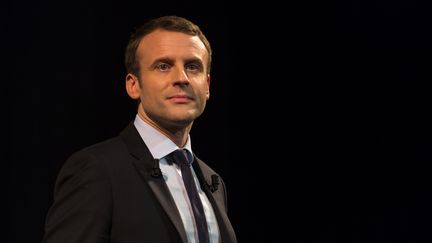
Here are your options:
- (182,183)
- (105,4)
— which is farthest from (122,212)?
(105,4)

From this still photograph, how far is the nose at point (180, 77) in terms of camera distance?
2.02 m

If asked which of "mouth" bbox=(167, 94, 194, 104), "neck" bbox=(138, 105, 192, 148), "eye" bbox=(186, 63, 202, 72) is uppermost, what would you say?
"eye" bbox=(186, 63, 202, 72)

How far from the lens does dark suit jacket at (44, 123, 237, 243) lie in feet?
5.87

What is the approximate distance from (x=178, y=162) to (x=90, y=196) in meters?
0.37

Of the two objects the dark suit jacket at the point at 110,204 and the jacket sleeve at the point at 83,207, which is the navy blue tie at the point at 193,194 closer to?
the dark suit jacket at the point at 110,204

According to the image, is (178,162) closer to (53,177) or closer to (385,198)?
(53,177)

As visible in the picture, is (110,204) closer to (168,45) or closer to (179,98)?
Result: (179,98)

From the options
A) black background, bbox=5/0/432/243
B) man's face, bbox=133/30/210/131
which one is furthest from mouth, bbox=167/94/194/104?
black background, bbox=5/0/432/243

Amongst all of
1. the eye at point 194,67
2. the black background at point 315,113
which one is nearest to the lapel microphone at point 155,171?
the eye at point 194,67

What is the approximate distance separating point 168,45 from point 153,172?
41 cm

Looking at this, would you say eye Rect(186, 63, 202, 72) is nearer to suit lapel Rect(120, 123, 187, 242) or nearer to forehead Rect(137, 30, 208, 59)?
forehead Rect(137, 30, 208, 59)

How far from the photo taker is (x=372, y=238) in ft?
12.0

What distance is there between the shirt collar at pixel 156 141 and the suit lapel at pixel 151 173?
0.02 m

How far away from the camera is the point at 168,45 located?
2.07 m
